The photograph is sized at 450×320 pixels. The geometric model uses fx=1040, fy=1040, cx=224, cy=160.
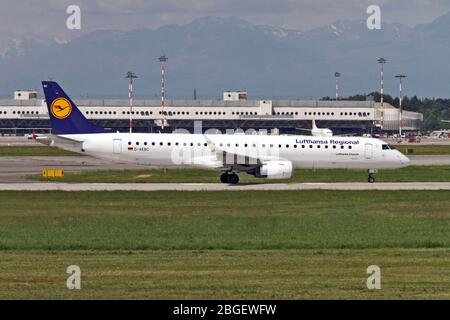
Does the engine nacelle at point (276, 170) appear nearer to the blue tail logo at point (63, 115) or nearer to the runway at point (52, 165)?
the blue tail logo at point (63, 115)

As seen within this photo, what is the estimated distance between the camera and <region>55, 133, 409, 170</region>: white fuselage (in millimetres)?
63719

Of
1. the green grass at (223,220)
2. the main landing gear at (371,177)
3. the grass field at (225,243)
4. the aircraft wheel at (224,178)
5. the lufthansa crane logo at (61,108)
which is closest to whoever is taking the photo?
the grass field at (225,243)

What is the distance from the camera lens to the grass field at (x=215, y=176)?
66000 millimetres

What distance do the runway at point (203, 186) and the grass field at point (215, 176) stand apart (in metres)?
3.32

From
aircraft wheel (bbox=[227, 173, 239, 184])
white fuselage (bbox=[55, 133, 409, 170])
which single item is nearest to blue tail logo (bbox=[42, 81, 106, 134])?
white fuselage (bbox=[55, 133, 409, 170])

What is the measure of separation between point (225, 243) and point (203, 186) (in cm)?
2516

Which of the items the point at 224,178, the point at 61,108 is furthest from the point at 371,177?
the point at 61,108

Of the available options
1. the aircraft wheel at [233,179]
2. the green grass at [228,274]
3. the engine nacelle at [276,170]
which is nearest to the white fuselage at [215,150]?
the aircraft wheel at [233,179]

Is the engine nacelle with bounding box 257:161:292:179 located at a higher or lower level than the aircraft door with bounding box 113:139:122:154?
Answer: lower

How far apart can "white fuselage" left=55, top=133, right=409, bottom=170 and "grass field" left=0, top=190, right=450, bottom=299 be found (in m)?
8.48

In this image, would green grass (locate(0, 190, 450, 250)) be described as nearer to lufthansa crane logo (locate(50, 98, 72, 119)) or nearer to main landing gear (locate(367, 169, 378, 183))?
main landing gear (locate(367, 169, 378, 183))

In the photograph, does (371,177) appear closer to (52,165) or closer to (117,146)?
(117,146)

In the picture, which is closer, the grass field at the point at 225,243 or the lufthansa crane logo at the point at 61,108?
the grass field at the point at 225,243

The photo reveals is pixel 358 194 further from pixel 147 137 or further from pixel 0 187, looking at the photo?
pixel 0 187
